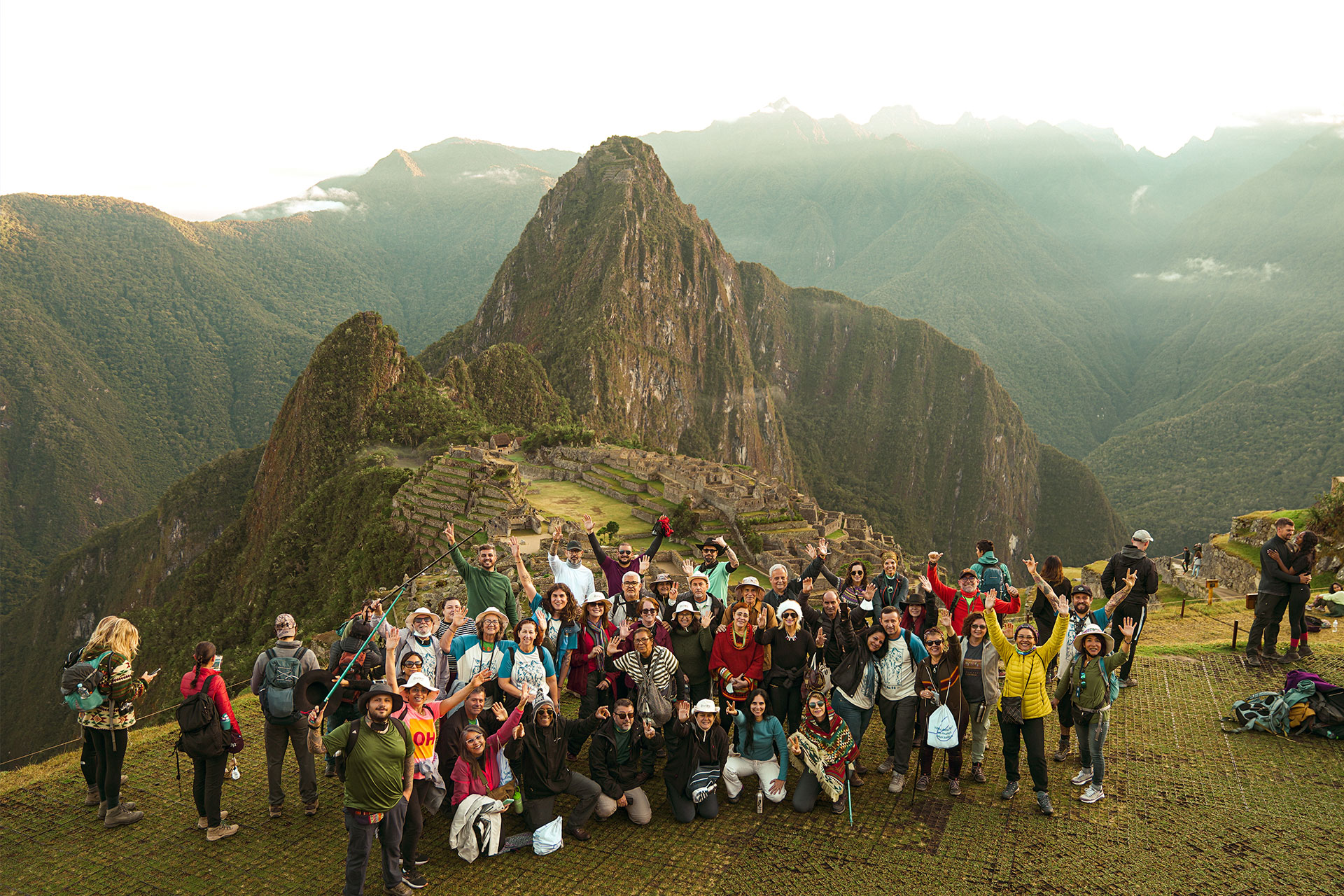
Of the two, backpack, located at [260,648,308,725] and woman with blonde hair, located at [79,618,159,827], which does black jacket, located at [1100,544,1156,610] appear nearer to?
backpack, located at [260,648,308,725]

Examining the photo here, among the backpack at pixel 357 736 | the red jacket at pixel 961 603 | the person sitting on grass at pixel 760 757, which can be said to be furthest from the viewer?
the red jacket at pixel 961 603

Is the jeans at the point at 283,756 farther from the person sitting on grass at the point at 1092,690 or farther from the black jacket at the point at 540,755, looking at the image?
the person sitting on grass at the point at 1092,690

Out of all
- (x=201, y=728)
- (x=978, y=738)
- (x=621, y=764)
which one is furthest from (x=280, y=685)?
(x=978, y=738)

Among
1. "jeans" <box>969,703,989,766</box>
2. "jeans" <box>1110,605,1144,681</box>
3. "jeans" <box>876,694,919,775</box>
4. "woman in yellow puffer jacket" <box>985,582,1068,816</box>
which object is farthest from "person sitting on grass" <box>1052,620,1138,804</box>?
"jeans" <box>1110,605,1144,681</box>

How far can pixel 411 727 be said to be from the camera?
7328 millimetres

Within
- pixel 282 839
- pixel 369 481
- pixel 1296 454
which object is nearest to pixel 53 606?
pixel 369 481

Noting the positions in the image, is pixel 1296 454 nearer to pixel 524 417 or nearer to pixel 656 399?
pixel 656 399

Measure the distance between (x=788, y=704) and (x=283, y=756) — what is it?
19.2 ft

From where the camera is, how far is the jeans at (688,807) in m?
8.49

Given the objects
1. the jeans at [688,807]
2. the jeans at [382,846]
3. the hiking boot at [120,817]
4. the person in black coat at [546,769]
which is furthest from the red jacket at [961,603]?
the hiking boot at [120,817]

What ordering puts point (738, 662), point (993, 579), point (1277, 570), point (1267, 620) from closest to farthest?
point (738, 662) < point (993, 579) < point (1277, 570) < point (1267, 620)

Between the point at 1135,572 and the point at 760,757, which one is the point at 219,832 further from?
the point at 1135,572

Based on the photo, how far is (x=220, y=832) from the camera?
8250 millimetres

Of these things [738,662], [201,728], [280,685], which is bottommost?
[738,662]
